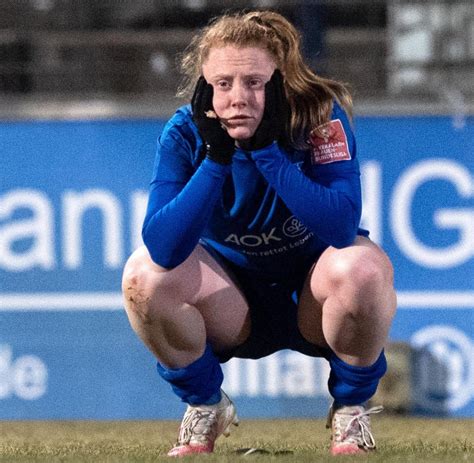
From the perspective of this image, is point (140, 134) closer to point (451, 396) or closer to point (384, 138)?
point (384, 138)

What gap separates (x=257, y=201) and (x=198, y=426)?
66 centimetres

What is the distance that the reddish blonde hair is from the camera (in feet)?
13.2

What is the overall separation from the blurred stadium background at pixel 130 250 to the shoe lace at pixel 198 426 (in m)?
2.49

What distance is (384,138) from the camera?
6891 millimetres

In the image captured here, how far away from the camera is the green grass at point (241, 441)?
393cm

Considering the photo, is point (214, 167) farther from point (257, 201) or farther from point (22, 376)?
point (22, 376)

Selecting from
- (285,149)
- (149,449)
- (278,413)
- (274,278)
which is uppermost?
(285,149)

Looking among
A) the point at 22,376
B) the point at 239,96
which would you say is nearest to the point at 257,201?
the point at 239,96

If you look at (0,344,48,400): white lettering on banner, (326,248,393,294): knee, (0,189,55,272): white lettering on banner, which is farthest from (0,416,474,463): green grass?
(0,189,55,272): white lettering on banner

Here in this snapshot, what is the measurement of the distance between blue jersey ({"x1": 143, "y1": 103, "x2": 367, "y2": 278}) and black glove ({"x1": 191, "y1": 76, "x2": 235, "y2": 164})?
→ 1.1 inches

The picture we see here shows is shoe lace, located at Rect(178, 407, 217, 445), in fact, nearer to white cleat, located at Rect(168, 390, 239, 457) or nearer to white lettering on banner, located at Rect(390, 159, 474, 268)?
white cleat, located at Rect(168, 390, 239, 457)

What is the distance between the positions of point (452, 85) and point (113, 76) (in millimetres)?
1677

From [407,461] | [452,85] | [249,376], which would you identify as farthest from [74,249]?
[407,461]

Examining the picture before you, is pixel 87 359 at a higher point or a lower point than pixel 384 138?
lower
